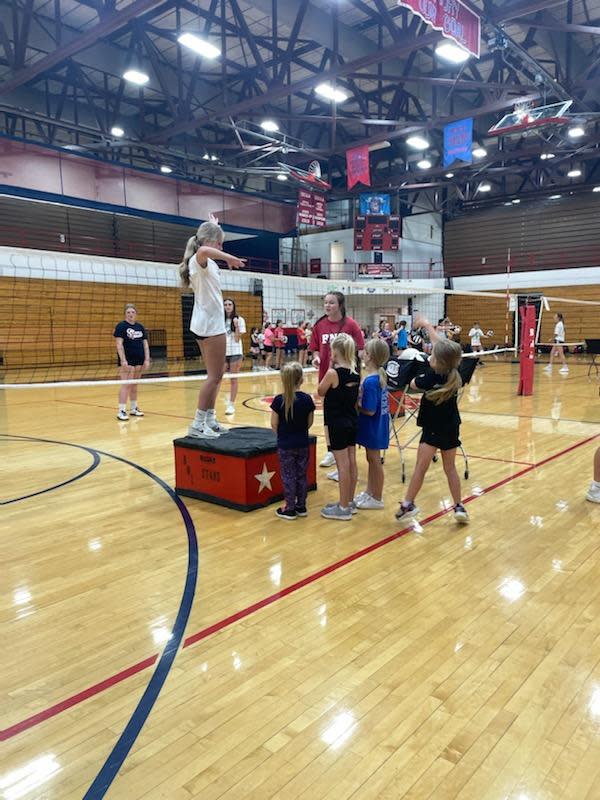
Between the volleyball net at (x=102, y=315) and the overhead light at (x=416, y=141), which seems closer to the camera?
the volleyball net at (x=102, y=315)

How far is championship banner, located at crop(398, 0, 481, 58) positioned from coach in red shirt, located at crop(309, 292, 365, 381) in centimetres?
587

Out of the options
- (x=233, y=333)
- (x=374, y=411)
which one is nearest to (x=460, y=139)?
(x=233, y=333)

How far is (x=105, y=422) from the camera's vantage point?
26.4 ft

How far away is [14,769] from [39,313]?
17.7 metres

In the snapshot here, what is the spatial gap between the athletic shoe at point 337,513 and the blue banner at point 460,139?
45.2 ft

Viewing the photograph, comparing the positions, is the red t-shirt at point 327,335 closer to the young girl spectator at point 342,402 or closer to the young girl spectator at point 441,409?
the young girl spectator at point 342,402

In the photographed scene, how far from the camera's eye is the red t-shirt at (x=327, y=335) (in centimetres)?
471

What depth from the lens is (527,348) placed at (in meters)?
9.80

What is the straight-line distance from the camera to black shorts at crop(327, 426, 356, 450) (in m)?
3.61

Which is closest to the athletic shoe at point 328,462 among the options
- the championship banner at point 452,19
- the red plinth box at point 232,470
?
the red plinth box at point 232,470

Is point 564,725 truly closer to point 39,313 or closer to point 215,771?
point 215,771

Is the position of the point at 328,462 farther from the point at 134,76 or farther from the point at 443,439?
the point at 134,76

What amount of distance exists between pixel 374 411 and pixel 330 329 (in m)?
1.23

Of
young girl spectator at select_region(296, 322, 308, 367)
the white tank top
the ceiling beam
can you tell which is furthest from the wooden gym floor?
young girl spectator at select_region(296, 322, 308, 367)
